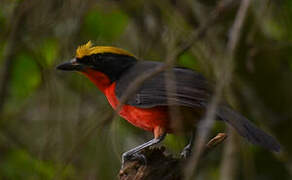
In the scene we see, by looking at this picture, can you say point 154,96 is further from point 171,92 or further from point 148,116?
point 171,92

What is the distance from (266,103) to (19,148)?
239 cm

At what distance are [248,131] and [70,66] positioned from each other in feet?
5.17

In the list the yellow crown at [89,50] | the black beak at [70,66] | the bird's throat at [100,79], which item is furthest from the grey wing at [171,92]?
the black beak at [70,66]

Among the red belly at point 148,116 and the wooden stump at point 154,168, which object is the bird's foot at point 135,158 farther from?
the red belly at point 148,116

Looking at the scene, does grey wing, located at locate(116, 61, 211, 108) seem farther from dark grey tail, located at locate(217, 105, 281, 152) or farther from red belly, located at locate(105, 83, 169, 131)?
dark grey tail, located at locate(217, 105, 281, 152)

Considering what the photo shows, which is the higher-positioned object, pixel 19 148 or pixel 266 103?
pixel 19 148

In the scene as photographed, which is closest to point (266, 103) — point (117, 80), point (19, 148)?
point (117, 80)

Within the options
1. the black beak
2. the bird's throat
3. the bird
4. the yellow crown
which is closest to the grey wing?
the bird

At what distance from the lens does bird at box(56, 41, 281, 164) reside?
3.89m

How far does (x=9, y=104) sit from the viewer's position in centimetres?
634

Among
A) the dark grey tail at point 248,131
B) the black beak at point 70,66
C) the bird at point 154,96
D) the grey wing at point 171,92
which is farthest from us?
the black beak at point 70,66

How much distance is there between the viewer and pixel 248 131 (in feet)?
12.4

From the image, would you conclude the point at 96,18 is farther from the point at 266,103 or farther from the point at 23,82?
the point at 266,103

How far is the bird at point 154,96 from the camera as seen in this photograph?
153 inches
